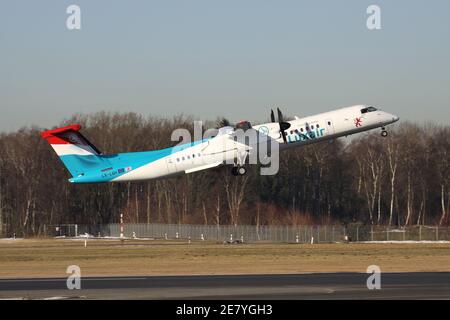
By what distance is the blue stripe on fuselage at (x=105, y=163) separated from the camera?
6569 cm

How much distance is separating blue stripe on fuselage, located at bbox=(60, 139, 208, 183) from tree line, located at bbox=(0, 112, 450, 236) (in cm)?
5451

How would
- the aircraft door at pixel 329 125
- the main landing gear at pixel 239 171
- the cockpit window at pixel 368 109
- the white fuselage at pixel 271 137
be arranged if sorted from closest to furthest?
the aircraft door at pixel 329 125 → the white fuselage at pixel 271 137 → the cockpit window at pixel 368 109 → the main landing gear at pixel 239 171

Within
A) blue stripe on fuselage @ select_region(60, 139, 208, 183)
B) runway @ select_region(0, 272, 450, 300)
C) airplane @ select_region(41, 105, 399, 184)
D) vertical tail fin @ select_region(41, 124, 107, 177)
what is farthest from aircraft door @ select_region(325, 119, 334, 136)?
runway @ select_region(0, 272, 450, 300)

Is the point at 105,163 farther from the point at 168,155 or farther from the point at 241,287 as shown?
the point at 241,287

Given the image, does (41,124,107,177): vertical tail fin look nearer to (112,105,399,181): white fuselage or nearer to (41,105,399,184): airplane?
(41,105,399,184): airplane

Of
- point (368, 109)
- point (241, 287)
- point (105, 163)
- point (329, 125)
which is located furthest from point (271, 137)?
point (241, 287)

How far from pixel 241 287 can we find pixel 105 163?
31.1m

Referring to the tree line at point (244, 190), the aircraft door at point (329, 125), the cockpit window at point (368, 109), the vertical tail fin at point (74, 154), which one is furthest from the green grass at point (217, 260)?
the tree line at point (244, 190)

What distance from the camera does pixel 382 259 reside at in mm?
58312

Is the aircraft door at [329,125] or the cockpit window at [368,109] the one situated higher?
the cockpit window at [368,109]

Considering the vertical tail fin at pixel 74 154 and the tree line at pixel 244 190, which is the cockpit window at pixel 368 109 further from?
the tree line at pixel 244 190

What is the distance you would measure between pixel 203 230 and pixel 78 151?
4248 cm

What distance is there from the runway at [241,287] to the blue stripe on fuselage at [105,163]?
23.0m

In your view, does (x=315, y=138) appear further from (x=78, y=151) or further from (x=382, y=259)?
(x=78, y=151)
